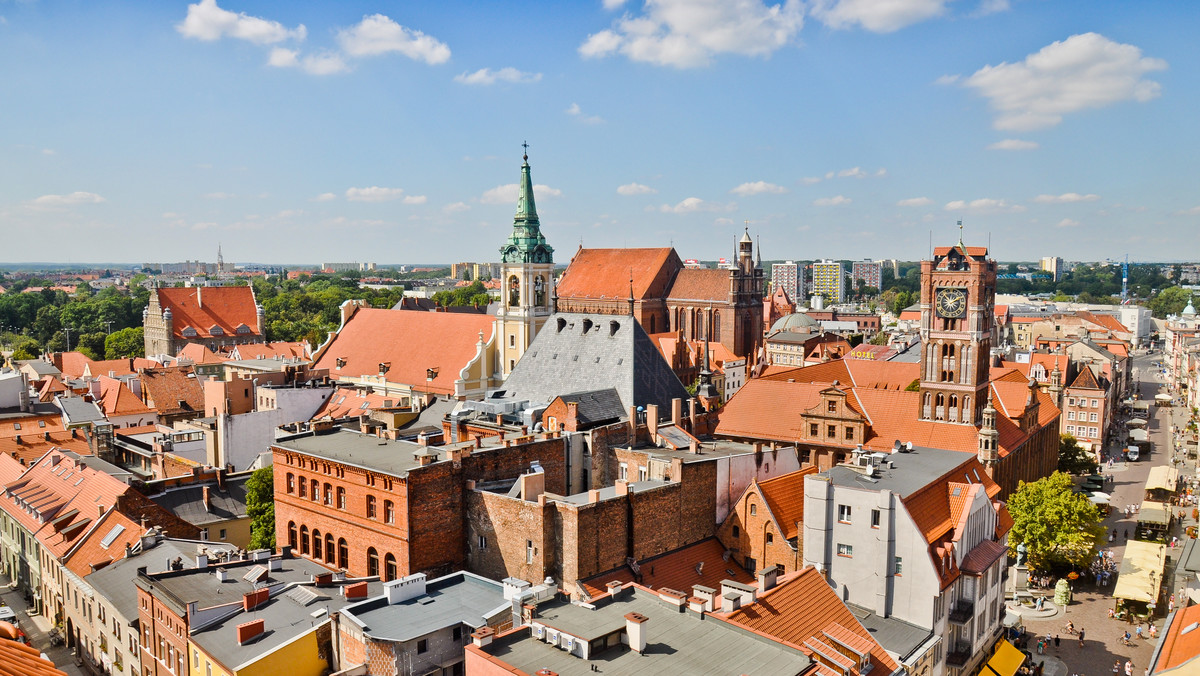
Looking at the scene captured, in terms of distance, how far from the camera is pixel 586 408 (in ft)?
166

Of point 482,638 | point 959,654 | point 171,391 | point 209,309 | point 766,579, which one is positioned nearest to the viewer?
point 482,638

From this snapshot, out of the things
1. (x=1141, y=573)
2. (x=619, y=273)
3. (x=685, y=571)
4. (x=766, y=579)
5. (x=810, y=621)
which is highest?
(x=619, y=273)

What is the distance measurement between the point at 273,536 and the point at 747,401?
34382mm

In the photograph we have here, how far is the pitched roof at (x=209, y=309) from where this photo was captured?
5207 inches

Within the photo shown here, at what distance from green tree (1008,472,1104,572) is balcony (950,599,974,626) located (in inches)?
682

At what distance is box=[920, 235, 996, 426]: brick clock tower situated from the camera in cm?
6562

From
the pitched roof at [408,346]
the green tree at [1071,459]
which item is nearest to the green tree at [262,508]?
the pitched roof at [408,346]

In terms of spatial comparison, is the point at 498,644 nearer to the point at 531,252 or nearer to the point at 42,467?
the point at 42,467

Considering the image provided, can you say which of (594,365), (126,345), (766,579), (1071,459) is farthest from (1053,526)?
(126,345)

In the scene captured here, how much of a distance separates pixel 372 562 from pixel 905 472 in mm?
26619

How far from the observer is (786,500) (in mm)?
43406

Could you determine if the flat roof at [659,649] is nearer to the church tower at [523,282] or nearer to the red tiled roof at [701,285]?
the church tower at [523,282]

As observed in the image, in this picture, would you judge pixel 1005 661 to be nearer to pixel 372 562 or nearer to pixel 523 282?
pixel 372 562

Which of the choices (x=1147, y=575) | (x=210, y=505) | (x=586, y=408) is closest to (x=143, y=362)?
(x=210, y=505)
